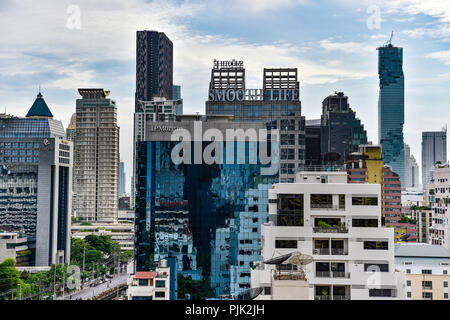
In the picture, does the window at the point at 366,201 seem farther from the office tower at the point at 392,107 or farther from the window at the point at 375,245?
the office tower at the point at 392,107

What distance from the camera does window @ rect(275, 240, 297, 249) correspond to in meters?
7.84

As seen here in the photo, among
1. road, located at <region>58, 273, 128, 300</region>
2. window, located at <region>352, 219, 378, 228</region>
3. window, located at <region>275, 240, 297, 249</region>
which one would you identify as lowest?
road, located at <region>58, 273, 128, 300</region>

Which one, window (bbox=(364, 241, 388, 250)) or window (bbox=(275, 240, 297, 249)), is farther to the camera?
window (bbox=(275, 240, 297, 249))

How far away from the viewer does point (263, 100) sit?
96.0ft

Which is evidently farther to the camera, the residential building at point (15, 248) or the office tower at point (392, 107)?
the residential building at point (15, 248)

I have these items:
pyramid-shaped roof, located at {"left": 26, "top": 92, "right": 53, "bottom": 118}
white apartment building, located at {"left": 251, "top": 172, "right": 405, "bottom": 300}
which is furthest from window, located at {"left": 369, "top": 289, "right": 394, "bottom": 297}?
pyramid-shaped roof, located at {"left": 26, "top": 92, "right": 53, "bottom": 118}

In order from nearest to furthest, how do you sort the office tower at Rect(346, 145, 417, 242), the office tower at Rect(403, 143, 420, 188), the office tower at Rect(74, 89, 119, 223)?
the office tower at Rect(403, 143, 420, 188) < the office tower at Rect(346, 145, 417, 242) < the office tower at Rect(74, 89, 119, 223)

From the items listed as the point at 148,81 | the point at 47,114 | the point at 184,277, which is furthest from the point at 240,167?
the point at 148,81

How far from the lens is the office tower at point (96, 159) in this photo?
42875 mm

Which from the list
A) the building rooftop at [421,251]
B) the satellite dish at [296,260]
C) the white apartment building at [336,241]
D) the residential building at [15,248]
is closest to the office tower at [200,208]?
the building rooftop at [421,251]

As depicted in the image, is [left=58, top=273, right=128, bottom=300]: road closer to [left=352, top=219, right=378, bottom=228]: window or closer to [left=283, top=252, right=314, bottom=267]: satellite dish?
[left=352, top=219, right=378, bottom=228]: window

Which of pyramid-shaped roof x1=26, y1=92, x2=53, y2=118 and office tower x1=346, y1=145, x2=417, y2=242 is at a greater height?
pyramid-shaped roof x1=26, y1=92, x2=53, y2=118

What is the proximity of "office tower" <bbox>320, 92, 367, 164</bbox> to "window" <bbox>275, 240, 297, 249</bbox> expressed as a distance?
81.0 ft

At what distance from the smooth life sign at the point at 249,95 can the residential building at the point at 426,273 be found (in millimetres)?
16363
